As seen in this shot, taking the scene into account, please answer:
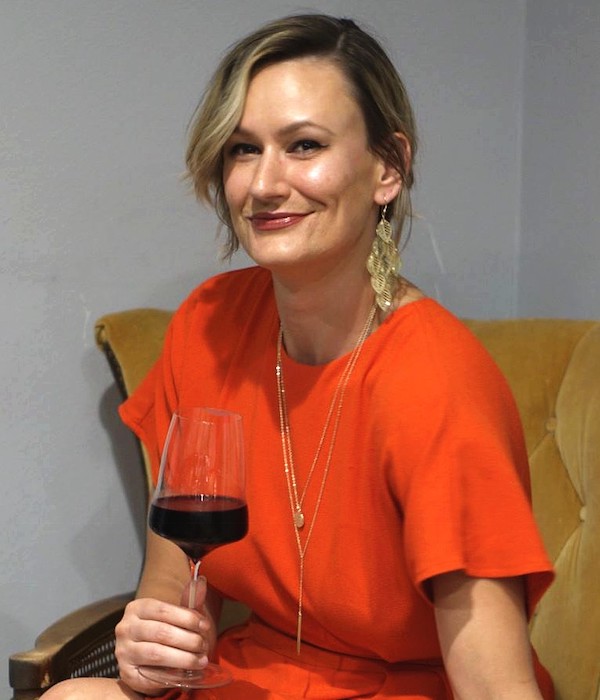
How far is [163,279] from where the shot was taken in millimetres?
1934

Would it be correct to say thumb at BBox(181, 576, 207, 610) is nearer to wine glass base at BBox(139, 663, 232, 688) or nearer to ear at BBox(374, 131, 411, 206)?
wine glass base at BBox(139, 663, 232, 688)

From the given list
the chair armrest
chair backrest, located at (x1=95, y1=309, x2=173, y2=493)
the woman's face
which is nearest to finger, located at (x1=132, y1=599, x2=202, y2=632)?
the chair armrest

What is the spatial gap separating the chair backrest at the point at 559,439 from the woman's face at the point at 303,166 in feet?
1.65

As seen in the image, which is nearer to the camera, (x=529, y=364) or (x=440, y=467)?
(x=440, y=467)

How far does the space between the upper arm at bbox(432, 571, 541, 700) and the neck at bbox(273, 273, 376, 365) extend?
35 cm

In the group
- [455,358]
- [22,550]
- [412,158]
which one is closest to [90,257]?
[22,550]

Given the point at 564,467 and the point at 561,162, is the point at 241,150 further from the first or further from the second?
the point at 561,162

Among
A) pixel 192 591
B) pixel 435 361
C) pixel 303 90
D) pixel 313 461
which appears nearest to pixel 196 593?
pixel 192 591

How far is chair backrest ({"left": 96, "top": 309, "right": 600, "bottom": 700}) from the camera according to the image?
151 cm

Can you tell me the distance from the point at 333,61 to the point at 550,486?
0.74 m

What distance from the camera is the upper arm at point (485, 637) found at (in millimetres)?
1150

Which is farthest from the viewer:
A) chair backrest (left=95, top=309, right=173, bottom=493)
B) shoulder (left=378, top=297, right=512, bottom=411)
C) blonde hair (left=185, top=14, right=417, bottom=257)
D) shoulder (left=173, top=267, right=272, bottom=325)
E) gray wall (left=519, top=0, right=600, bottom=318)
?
gray wall (left=519, top=0, right=600, bottom=318)

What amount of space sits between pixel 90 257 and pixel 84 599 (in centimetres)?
62

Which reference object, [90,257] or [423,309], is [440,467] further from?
[90,257]
